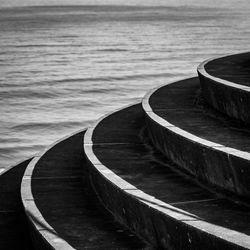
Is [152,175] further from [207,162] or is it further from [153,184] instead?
[207,162]

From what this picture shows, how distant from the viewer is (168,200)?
5.70 meters

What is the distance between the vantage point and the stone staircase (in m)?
5.37

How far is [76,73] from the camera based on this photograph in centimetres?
2347

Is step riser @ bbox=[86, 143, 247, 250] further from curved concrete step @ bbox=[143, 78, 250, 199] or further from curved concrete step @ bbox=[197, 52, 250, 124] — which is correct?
curved concrete step @ bbox=[197, 52, 250, 124]

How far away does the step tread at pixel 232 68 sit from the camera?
8009 mm

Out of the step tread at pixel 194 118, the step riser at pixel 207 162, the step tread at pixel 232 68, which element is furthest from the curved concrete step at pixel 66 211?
the step tread at pixel 232 68

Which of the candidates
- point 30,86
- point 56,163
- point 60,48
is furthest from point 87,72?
point 56,163

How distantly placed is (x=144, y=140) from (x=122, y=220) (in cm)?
183

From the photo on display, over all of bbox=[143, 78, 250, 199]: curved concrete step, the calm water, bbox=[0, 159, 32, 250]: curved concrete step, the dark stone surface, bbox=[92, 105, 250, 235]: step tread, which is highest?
bbox=[143, 78, 250, 199]: curved concrete step

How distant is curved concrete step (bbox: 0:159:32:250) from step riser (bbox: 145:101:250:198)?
151 cm

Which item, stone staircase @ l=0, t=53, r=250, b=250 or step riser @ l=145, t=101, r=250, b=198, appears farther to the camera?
step riser @ l=145, t=101, r=250, b=198

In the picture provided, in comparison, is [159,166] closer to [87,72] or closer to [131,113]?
[131,113]

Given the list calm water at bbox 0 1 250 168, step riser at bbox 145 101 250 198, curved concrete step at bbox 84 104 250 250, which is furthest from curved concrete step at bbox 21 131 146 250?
calm water at bbox 0 1 250 168

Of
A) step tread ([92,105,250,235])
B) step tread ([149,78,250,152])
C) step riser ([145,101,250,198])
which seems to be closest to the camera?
step tread ([92,105,250,235])
